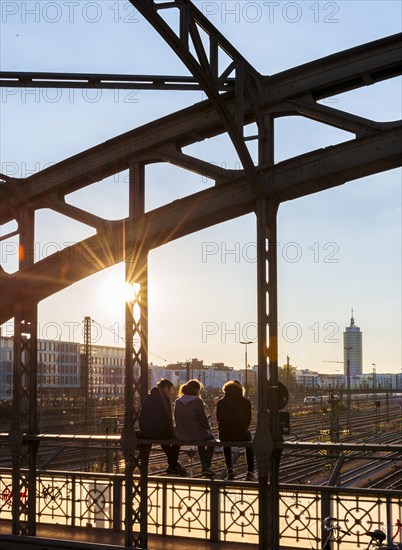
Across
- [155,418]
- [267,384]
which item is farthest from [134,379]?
[267,384]

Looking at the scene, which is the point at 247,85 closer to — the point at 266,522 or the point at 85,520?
the point at 266,522

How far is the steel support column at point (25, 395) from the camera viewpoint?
1131 centimetres

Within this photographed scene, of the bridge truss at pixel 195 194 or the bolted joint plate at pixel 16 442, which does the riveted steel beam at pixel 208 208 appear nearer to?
the bridge truss at pixel 195 194

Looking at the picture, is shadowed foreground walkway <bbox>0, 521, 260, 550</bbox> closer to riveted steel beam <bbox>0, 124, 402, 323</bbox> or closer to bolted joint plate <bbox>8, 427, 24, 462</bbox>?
bolted joint plate <bbox>8, 427, 24, 462</bbox>

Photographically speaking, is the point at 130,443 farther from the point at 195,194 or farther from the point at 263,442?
the point at 195,194

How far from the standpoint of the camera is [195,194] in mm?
10555

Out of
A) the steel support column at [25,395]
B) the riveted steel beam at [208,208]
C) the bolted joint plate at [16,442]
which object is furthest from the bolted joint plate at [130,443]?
the riveted steel beam at [208,208]

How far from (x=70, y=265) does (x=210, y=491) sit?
3729 mm

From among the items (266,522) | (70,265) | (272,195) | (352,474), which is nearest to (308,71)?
(272,195)

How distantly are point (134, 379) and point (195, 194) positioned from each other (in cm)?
239

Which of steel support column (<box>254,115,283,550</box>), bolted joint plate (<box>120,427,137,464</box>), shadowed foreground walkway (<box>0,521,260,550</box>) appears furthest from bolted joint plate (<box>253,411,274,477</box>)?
shadowed foreground walkway (<box>0,521,260,550</box>)

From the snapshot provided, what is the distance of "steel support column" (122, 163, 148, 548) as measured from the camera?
10.3 metres

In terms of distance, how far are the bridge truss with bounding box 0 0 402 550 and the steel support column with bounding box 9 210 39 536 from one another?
0.06ft

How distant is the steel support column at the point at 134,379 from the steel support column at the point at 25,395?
1.60 meters
